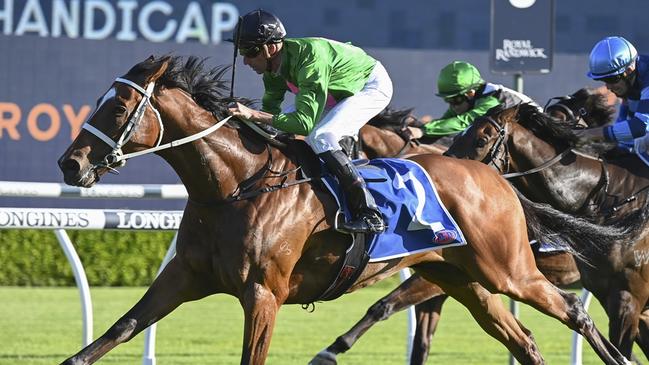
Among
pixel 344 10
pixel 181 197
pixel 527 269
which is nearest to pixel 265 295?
pixel 527 269

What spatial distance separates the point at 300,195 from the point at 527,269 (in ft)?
3.62

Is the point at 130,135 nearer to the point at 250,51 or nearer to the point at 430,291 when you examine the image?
the point at 250,51

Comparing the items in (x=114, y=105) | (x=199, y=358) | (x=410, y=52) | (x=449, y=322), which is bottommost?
(x=449, y=322)

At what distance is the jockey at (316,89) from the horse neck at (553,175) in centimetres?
119

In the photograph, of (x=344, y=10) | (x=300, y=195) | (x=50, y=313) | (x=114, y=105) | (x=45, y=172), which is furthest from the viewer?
(x=344, y=10)

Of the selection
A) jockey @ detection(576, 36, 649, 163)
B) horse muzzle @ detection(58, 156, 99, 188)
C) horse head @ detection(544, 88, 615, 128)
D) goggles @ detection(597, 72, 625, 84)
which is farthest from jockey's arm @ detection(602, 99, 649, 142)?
horse muzzle @ detection(58, 156, 99, 188)

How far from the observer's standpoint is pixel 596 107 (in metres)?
6.62

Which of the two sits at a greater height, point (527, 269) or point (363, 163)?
point (363, 163)

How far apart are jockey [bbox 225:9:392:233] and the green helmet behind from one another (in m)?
1.95

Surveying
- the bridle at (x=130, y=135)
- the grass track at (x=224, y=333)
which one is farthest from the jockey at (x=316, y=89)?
the grass track at (x=224, y=333)

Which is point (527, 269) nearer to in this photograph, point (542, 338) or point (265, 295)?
point (265, 295)

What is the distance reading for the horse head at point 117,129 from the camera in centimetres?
436

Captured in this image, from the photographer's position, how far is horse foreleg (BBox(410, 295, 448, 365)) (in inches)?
241

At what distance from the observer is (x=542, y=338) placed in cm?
841
